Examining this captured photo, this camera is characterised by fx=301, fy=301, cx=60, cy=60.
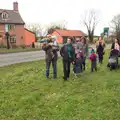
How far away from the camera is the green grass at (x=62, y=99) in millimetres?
7152

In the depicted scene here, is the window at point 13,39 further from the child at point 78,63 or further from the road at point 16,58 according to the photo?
the child at point 78,63

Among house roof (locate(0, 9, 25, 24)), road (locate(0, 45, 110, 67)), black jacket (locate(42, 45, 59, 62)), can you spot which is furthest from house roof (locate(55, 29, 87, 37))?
black jacket (locate(42, 45, 59, 62))

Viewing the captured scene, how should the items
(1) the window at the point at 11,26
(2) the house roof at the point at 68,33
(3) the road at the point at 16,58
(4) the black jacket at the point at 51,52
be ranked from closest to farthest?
(4) the black jacket at the point at 51,52 < (3) the road at the point at 16,58 < (1) the window at the point at 11,26 < (2) the house roof at the point at 68,33

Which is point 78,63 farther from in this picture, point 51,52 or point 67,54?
point 51,52

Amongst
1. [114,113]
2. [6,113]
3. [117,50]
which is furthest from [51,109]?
[117,50]

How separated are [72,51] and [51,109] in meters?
4.56

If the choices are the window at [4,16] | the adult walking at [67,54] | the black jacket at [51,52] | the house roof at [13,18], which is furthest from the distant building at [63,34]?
the adult walking at [67,54]

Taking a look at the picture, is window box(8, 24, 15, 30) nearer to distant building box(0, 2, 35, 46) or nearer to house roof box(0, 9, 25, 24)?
distant building box(0, 2, 35, 46)

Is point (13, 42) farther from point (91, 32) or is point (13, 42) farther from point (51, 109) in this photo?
point (51, 109)

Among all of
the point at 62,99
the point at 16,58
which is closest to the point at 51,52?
the point at 62,99

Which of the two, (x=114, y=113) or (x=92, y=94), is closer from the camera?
(x=114, y=113)

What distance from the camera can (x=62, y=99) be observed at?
852 centimetres

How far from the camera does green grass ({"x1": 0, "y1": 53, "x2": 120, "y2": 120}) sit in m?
7.15

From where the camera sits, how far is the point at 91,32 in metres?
119
